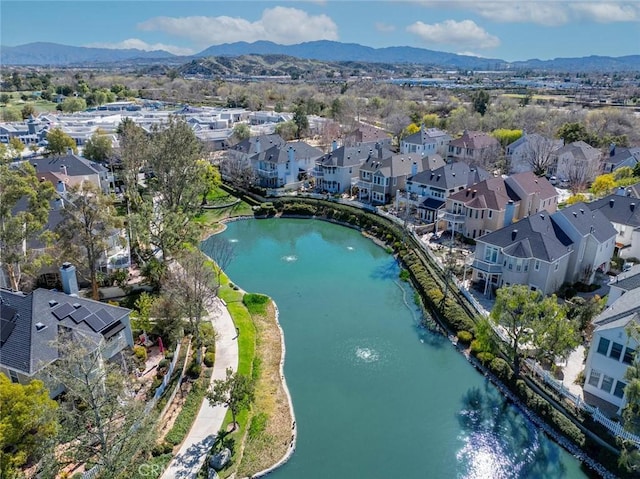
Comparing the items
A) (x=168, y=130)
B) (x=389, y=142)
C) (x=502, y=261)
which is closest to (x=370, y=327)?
(x=502, y=261)

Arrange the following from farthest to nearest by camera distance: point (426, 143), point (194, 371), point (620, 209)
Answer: point (426, 143), point (620, 209), point (194, 371)

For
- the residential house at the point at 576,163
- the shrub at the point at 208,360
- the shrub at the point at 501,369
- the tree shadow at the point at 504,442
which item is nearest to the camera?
the tree shadow at the point at 504,442

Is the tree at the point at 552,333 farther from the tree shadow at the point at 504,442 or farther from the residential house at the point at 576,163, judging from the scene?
the residential house at the point at 576,163

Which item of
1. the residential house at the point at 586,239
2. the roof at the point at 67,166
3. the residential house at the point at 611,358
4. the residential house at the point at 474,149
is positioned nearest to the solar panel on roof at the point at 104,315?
the residential house at the point at 611,358

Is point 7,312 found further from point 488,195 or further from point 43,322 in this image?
point 488,195

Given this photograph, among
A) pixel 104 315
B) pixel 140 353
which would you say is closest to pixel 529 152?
pixel 140 353

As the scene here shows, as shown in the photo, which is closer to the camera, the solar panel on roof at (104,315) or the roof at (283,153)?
the solar panel on roof at (104,315)

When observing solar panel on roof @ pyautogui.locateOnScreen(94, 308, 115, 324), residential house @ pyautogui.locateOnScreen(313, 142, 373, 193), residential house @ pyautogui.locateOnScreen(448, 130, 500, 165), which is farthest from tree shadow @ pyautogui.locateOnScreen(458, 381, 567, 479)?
residential house @ pyautogui.locateOnScreen(448, 130, 500, 165)
